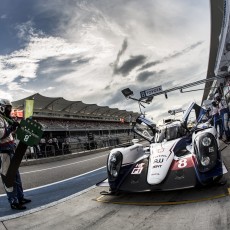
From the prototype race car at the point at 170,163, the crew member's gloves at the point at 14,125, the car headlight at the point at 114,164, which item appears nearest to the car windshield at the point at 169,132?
the prototype race car at the point at 170,163

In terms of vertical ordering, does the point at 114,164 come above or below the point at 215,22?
below

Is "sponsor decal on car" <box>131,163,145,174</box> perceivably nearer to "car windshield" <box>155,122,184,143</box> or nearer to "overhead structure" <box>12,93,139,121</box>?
"car windshield" <box>155,122,184,143</box>

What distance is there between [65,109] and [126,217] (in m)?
42.7

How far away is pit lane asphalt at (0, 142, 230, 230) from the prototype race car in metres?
0.37

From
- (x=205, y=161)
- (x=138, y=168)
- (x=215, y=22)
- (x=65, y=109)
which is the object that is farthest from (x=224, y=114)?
(x=65, y=109)

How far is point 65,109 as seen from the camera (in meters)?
45.6

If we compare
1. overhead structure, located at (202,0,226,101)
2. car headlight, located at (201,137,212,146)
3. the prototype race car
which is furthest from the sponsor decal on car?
overhead structure, located at (202,0,226,101)

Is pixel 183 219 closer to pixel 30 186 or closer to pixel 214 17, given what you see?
pixel 30 186

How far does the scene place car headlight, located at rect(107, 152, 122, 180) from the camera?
15.5 feet

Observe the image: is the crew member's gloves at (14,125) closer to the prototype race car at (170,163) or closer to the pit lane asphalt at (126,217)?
the pit lane asphalt at (126,217)

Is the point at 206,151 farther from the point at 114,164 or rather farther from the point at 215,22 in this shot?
the point at 215,22

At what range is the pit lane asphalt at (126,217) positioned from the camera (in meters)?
3.12

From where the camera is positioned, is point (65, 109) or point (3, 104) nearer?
point (3, 104)

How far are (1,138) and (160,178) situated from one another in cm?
269
